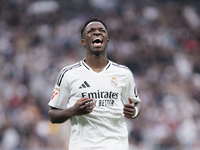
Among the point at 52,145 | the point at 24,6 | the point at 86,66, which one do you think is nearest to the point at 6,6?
the point at 24,6

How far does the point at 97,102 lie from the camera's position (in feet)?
12.3

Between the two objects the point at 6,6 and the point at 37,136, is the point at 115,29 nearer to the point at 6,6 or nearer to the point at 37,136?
the point at 6,6

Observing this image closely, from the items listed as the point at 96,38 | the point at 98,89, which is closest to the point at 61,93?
the point at 98,89

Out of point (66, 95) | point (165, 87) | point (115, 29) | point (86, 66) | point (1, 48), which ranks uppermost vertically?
point (115, 29)

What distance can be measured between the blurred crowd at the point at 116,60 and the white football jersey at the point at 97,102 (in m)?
4.16

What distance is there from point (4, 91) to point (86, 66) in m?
6.56

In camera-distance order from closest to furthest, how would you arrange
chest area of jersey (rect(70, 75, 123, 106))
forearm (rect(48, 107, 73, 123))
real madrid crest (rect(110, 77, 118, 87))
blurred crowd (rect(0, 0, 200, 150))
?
forearm (rect(48, 107, 73, 123)), chest area of jersey (rect(70, 75, 123, 106)), real madrid crest (rect(110, 77, 118, 87)), blurred crowd (rect(0, 0, 200, 150))

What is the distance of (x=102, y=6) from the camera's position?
43.3ft

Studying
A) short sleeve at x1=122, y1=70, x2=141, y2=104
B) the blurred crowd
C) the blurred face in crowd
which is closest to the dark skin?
the blurred face in crowd

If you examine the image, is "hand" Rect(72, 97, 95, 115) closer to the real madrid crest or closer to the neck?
the real madrid crest

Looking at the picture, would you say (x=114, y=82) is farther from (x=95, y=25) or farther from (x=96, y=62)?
(x=95, y=25)

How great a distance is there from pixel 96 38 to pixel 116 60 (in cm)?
736

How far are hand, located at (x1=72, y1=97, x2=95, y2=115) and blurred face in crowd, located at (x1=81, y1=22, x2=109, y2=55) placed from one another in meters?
0.69

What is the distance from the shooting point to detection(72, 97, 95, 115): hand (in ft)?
11.3
